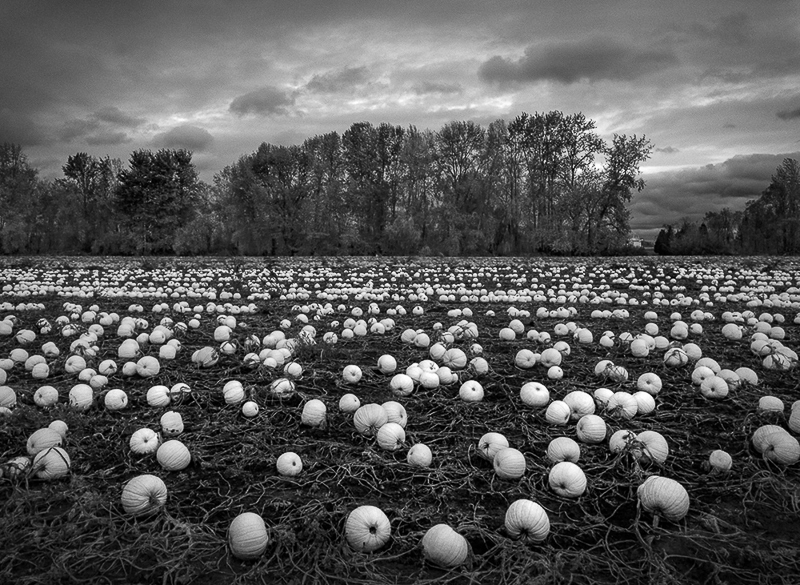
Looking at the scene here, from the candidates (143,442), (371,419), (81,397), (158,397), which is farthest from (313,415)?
(81,397)

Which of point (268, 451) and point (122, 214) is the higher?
point (122, 214)

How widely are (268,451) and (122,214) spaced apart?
45091mm

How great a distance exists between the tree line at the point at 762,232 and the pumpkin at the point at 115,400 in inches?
1624

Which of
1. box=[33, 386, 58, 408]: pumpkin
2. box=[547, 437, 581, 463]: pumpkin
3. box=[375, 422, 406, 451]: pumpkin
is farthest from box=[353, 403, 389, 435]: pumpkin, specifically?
box=[33, 386, 58, 408]: pumpkin

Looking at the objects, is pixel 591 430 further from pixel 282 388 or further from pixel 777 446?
pixel 282 388

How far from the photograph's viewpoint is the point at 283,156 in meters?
39.8

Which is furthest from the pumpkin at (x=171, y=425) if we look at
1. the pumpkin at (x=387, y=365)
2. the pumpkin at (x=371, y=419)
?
the pumpkin at (x=387, y=365)

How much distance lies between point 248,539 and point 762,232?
53558mm

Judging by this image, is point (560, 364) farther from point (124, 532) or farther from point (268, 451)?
point (124, 532)

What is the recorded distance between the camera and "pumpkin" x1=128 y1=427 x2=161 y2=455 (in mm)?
3576

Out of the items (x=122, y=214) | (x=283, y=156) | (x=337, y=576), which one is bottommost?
(x=337, y=576)

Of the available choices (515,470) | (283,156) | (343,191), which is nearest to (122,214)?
(283,156)

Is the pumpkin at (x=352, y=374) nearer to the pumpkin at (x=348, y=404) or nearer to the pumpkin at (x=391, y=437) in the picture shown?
the pumpkin at (x=348, y=404)

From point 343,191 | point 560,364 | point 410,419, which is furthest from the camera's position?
point 343,191
